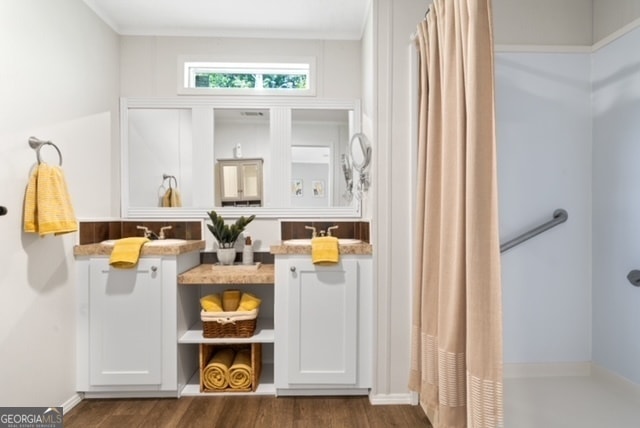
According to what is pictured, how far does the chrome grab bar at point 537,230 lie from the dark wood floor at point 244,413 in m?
1.09

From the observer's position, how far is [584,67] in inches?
85.0

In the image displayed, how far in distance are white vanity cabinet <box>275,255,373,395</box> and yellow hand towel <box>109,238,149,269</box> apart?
854 millimetres

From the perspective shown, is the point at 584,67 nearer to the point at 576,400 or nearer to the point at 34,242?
the point at 576,400

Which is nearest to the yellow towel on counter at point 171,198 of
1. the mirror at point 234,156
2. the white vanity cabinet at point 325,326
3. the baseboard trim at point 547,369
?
the mirror at point 234,156

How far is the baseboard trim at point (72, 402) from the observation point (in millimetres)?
1947

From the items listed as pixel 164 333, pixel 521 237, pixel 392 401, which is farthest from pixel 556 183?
pixel 164 333

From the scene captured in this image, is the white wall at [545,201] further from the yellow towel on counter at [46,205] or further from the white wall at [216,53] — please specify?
the yellow towel on counter at [46,205]

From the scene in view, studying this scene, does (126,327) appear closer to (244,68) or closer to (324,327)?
(324,327)

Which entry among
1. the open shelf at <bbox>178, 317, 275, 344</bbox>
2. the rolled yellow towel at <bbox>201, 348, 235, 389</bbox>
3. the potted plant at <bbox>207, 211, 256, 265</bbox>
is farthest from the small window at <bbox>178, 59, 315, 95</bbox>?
the rolled yellow towel at <bbox>201, 348, 235, 389</bbox>

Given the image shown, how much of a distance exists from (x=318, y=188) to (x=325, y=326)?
1017 mm

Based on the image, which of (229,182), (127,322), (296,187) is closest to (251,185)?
(229,182)

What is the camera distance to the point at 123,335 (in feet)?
6.65

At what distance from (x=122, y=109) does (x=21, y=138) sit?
3.18 feet

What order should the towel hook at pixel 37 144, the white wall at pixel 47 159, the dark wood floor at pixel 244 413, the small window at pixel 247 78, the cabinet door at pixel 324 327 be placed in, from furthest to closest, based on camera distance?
the small window at pixel 247 78 → the cabinet door at pixel 324 327 → the dark wood floor at pixel 244 413 → the towel hook at pixel 37 144 → the white wall at pixel 47 159
